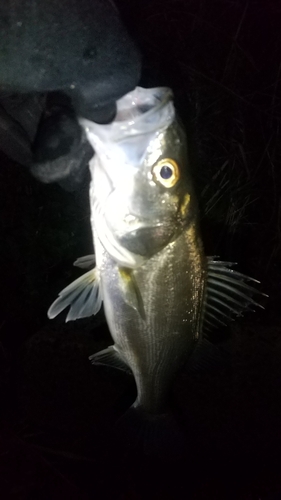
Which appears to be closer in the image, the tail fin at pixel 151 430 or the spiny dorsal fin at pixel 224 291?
the spiny dorsal fin at pixel 224 291

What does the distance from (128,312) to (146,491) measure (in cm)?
192

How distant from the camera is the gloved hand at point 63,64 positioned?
1.45 metres

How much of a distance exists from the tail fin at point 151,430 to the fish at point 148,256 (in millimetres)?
105

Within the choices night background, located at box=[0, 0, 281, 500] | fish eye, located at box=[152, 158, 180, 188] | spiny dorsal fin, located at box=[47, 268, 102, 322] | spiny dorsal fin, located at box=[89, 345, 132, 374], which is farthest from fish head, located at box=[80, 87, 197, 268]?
night background, located at box=[0, 0, 281, 500]

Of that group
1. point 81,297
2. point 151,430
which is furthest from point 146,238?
point 151,430

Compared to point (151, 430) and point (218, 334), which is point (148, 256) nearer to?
point (151, 430)

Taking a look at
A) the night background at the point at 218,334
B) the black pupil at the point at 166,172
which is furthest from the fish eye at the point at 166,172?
the night background at the point at 218,334

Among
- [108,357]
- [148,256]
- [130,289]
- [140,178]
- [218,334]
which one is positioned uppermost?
[140,178]

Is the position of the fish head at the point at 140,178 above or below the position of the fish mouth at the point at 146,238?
above

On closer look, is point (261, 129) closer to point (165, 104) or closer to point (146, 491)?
point (165, 104)

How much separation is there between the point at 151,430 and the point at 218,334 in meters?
0.85

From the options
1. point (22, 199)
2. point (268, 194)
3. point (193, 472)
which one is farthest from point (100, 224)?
point (193, 472)

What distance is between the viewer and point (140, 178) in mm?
1084

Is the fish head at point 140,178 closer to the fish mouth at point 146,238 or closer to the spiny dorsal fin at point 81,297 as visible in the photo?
the fish mouth at point 146,238
